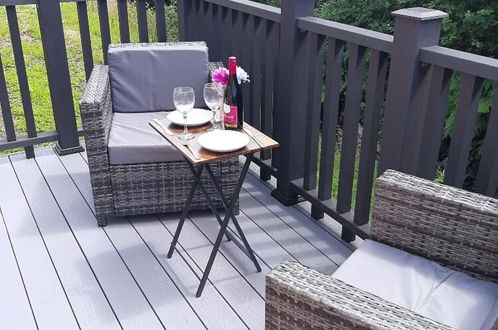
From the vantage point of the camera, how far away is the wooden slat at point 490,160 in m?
1.97

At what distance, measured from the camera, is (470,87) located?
2.02 meters

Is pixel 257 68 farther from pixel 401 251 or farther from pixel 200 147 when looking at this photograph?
pixel 401 251

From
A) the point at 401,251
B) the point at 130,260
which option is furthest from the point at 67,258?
the point at 401,251

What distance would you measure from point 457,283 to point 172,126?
1504 mm

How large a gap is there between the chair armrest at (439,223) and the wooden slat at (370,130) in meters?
0.56

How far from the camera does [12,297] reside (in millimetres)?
2469

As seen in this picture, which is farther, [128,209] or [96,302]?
[128,209]

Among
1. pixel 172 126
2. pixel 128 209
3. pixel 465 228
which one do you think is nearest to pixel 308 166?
pixel 172 126

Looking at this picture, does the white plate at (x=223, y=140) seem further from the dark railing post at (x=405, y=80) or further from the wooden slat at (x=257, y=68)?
the wooden slat at (x=257, y=68)

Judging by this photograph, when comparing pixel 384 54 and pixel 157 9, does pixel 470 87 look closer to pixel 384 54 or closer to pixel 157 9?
pixel 384 54

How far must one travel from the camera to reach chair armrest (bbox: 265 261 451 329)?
1344 mm

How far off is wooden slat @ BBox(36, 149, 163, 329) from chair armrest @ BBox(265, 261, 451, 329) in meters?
0.93

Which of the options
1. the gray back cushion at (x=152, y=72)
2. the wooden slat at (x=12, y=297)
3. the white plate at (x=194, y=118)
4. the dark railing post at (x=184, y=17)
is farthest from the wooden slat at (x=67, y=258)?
the dark railing post at (x=184, y=17)

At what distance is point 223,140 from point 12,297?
124cm
